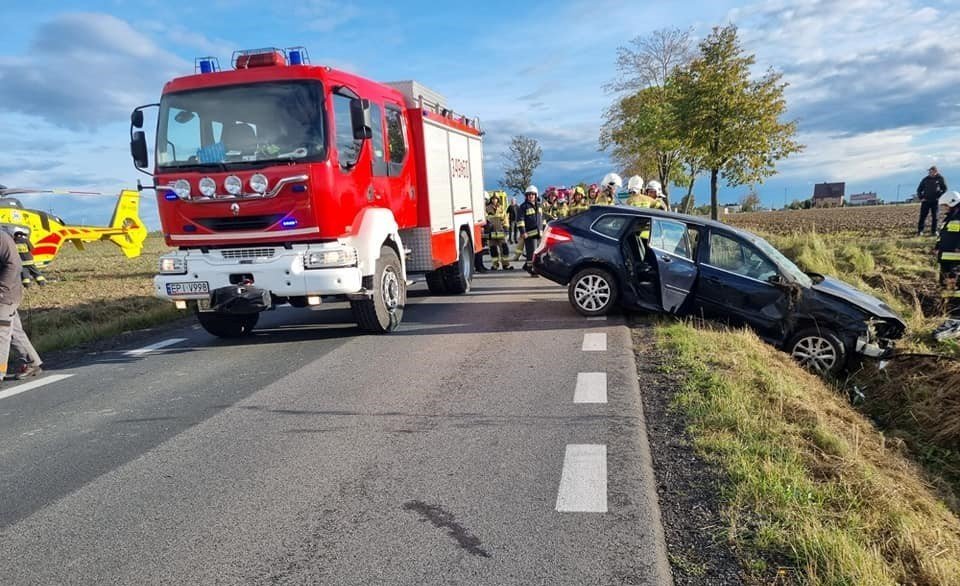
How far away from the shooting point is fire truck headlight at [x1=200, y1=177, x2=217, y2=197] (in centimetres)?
686

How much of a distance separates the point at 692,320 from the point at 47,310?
11.7m

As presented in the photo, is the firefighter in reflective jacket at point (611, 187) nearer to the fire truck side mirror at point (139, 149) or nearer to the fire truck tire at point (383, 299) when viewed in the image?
the fire truck tire at point (383, 299)

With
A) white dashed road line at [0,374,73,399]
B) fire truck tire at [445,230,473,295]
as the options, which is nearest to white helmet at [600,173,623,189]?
fire truck tire at [445,230,473,295]

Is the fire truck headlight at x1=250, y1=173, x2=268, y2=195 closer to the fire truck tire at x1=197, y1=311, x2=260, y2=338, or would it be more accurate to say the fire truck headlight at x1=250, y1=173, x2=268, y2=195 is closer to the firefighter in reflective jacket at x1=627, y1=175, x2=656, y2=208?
the fire truck tire at x1=197, y1=311, x2=260, y2=338

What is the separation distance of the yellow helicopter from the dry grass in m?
1.04

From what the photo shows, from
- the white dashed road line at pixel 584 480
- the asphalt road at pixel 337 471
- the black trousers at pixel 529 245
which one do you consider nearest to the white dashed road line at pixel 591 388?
the asphalt road at pixel 337 471

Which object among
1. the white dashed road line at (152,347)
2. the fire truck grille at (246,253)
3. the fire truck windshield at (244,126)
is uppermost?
the fire truck windshield at (244,126)

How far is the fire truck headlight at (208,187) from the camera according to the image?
6859 millimetres

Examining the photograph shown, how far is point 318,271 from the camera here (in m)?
6.89

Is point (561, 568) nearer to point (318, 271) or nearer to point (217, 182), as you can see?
point (318, 271)

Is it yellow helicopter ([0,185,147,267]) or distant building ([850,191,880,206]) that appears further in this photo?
distant building ([850,191,880,206])

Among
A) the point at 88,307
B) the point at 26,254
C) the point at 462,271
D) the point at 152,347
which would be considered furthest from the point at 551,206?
the point at 152,347

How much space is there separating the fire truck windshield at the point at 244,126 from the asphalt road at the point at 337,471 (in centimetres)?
220

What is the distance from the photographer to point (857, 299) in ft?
22.9
